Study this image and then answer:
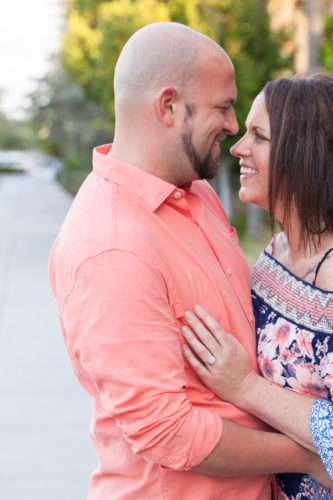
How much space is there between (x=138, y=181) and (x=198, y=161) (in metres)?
0.21

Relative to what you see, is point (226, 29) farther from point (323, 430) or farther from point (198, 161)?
point (323, 430)

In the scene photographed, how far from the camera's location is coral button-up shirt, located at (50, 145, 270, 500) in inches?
62.1

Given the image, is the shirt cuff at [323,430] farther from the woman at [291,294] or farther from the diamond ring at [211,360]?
the diamond ring at [211,360]

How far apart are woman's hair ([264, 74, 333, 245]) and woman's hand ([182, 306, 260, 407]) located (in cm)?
51

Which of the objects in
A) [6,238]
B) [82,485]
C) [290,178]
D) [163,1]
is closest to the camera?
[290,178]

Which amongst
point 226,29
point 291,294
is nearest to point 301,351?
point 291,294

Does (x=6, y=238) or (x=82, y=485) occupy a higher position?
(x=82, y=485)

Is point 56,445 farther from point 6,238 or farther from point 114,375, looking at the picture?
point 6,238

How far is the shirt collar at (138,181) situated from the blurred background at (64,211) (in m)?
1.44

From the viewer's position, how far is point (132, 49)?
72.8 inches

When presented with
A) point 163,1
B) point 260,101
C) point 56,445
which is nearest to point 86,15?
point 163,1

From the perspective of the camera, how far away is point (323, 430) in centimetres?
174

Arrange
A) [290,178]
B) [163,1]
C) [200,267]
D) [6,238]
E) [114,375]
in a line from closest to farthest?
[114,375] → [200,267] → [290,178] → [163,1] → [6,238]

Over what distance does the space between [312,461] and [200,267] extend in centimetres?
64
